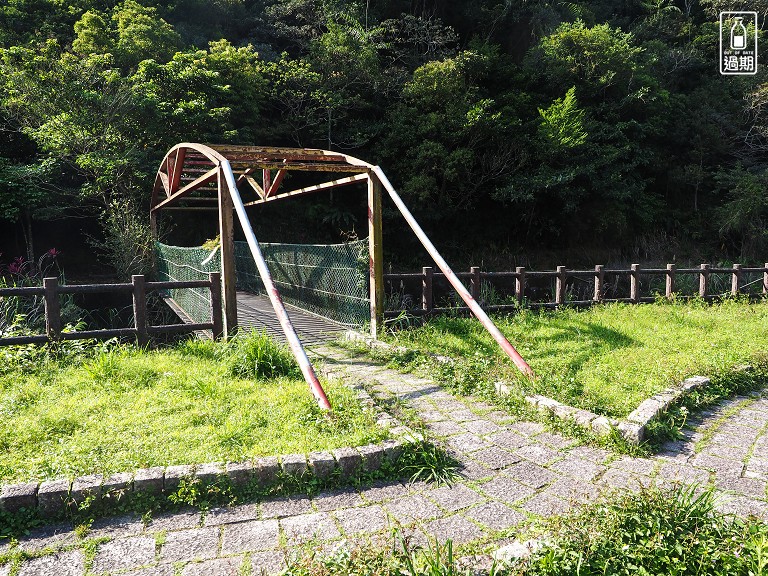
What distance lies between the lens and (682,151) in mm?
20875

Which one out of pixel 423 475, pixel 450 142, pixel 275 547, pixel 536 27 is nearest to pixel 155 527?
pixel 275 547

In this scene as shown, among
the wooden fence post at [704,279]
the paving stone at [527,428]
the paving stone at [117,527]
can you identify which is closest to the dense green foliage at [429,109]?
the wooden fence post at [704,279]

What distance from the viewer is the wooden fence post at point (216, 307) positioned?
5.92 meters

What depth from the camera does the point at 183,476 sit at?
2705 millimetres

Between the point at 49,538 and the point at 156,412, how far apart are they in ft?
4.18

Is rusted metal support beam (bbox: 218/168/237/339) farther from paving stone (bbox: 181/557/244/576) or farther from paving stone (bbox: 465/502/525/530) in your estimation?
paving stone (bbox: 465/502/525/530)

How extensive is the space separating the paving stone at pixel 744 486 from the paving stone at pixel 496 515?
1.30 meters

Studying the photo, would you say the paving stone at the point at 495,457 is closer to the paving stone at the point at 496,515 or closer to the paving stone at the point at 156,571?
the paving stone at the point at 496,515

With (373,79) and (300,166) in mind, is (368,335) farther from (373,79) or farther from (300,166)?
(373,79)

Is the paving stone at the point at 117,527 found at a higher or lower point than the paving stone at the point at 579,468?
higher

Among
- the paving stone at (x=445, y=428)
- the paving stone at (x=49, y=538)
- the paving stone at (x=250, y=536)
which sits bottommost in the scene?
the paving stone at (x=250, y=536)

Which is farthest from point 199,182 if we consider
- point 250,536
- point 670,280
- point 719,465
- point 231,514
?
point 670,280

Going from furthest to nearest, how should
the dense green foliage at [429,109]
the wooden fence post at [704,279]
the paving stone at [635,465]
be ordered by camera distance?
the dense green foliage at [429,109] → the wooden fence post at [704,279] → the paving stone at [635,465]

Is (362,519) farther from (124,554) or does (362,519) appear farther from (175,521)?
A: (124,554)
